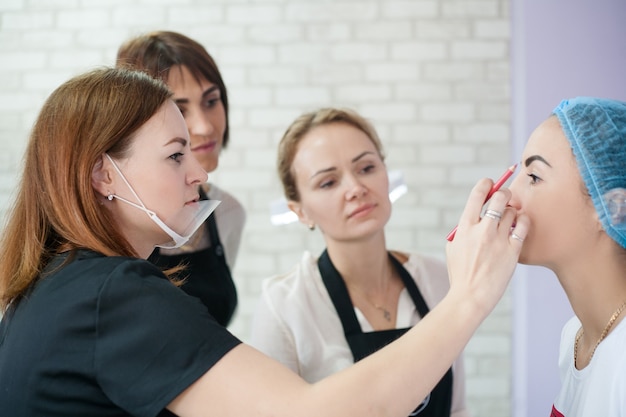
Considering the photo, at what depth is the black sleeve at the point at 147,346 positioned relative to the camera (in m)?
1.17

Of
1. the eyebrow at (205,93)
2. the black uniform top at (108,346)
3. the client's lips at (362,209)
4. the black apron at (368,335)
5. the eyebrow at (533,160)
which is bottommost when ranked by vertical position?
the black apron at (368,335)

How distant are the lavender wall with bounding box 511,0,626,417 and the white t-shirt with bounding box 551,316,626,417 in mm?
964

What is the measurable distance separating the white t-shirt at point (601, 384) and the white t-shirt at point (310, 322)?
70 centimetres

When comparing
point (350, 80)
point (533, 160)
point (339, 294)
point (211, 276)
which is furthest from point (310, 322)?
point (350, 80)

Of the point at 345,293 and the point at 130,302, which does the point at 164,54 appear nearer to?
the point at 345,293

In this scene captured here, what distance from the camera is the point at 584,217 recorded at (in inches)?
61.1

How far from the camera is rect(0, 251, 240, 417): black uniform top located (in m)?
1.18

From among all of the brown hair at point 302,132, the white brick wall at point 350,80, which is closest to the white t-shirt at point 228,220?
the brown hair at point 302,132

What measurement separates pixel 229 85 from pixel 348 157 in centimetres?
178

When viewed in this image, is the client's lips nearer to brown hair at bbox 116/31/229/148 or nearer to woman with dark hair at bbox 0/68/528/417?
brown hair at bbox 116/31/229/148

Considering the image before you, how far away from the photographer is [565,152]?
155 centimetres

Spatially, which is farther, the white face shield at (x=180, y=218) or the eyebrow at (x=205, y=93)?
the eyebrow at (x=205, y=93)

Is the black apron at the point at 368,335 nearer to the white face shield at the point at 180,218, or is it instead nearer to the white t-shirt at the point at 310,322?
the white t-shirt at the point at 310,322

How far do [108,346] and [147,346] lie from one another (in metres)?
0.07
